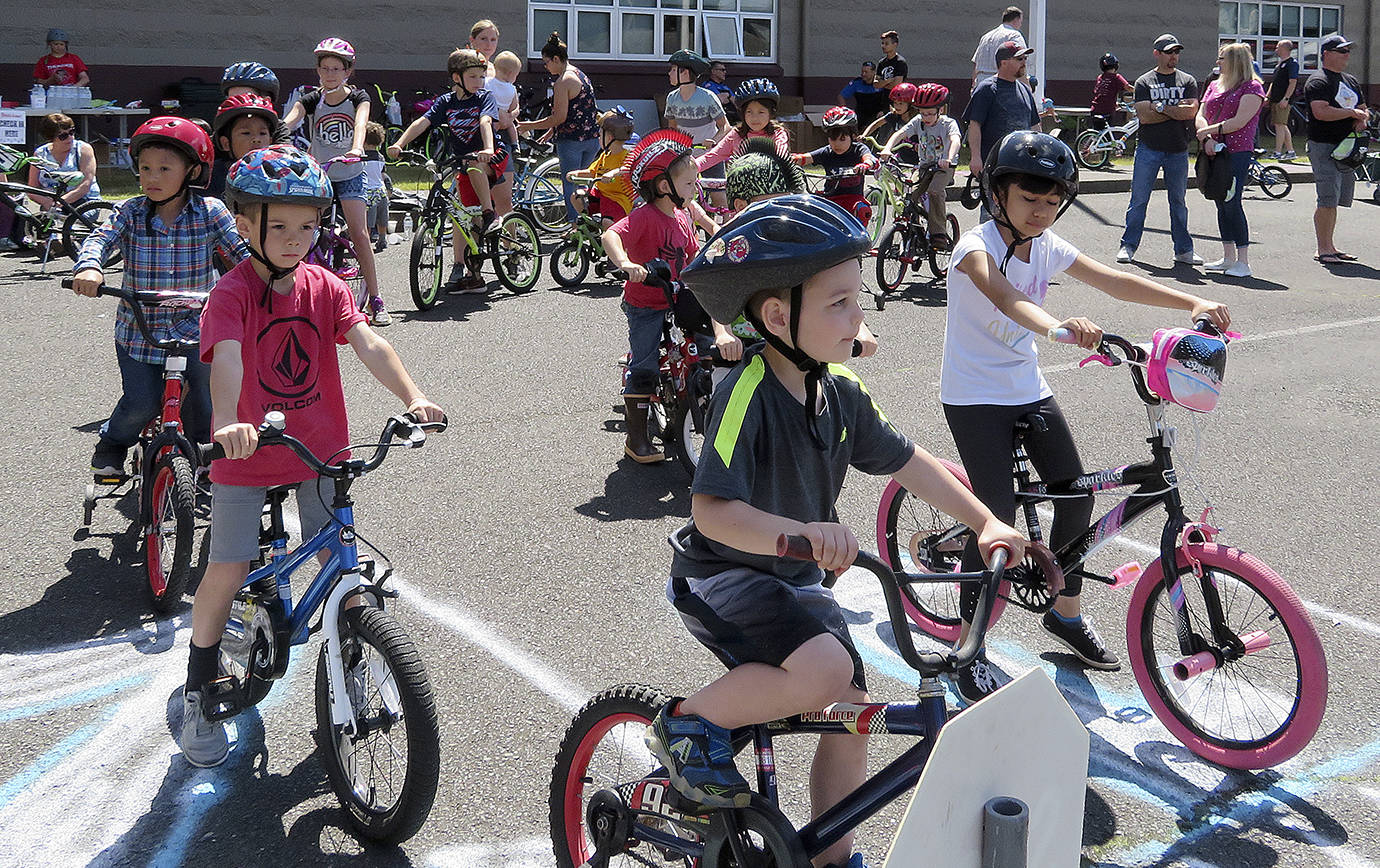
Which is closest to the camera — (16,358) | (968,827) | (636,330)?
(968,827)

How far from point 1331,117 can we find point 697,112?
20.0ft

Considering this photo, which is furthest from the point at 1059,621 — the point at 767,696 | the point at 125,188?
the point at 125,188

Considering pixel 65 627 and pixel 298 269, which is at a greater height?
pixel 298 269

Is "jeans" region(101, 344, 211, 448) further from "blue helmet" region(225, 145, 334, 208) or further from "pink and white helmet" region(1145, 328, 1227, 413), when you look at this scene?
"pink and white helmet" region(1145, 328, 1227, 413)

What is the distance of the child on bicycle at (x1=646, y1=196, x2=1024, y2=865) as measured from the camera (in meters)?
2.84

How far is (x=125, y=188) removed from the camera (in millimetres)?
17047

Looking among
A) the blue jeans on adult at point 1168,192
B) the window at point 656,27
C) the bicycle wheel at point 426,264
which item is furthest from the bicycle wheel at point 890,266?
the window at point 656,27

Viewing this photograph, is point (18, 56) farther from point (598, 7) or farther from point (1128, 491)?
point (1128, 491)

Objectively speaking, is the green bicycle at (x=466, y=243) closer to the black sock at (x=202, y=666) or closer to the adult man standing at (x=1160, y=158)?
the adult man standing at (x=1160, y=158)

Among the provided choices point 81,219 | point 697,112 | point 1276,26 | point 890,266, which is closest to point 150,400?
point 890,266

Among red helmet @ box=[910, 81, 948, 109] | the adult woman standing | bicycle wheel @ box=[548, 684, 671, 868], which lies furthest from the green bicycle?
bicycle wheel @ box=[548, 684, 671, 868]

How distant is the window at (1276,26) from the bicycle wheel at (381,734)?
3280cm

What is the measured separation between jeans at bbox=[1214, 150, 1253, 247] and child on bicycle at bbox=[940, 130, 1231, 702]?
9454mm

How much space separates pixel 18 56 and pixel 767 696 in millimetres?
19979
